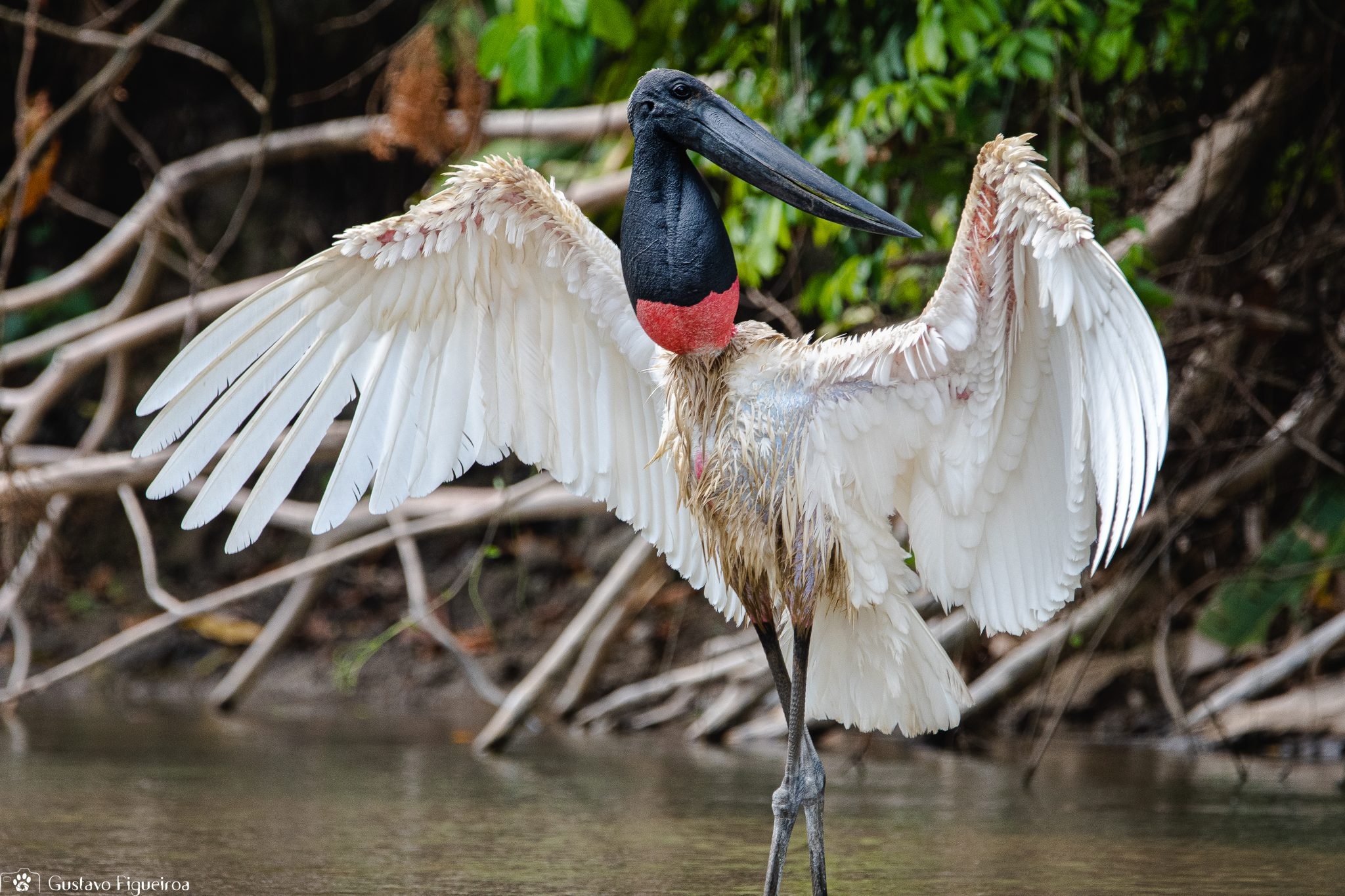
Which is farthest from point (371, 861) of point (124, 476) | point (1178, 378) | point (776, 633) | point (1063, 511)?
point (1178, 378)

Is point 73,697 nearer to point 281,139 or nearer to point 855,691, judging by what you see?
point 281,139

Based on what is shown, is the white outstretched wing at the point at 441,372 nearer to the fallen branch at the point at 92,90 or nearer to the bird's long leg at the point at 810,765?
the bird's long leg at the point at 810,765

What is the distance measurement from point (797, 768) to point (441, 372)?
55.9 inches

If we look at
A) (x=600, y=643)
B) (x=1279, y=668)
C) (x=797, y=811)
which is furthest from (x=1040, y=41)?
(x=600, y=643)

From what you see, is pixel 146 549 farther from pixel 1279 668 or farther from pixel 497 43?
pixel 1279 668

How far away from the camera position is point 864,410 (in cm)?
365

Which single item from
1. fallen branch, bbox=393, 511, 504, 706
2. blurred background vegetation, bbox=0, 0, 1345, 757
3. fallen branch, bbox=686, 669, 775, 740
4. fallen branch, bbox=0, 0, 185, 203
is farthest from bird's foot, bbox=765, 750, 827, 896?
fallen branch, bbox=0, 0, 185, 203

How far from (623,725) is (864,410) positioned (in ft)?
13.2

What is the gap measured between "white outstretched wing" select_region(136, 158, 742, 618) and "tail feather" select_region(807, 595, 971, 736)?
36cm

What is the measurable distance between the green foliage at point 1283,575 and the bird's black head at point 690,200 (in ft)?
10.5

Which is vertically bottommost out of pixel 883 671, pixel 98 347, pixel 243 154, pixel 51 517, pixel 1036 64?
pixel 883 671

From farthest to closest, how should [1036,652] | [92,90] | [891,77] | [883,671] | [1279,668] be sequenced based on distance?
[92,90] → [1036,652] → [1279,668] → [891,77] → [883,671]

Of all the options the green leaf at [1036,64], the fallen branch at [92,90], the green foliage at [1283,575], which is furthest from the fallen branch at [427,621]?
the green leaf at [1036,64]

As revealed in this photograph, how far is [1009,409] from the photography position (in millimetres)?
3518
